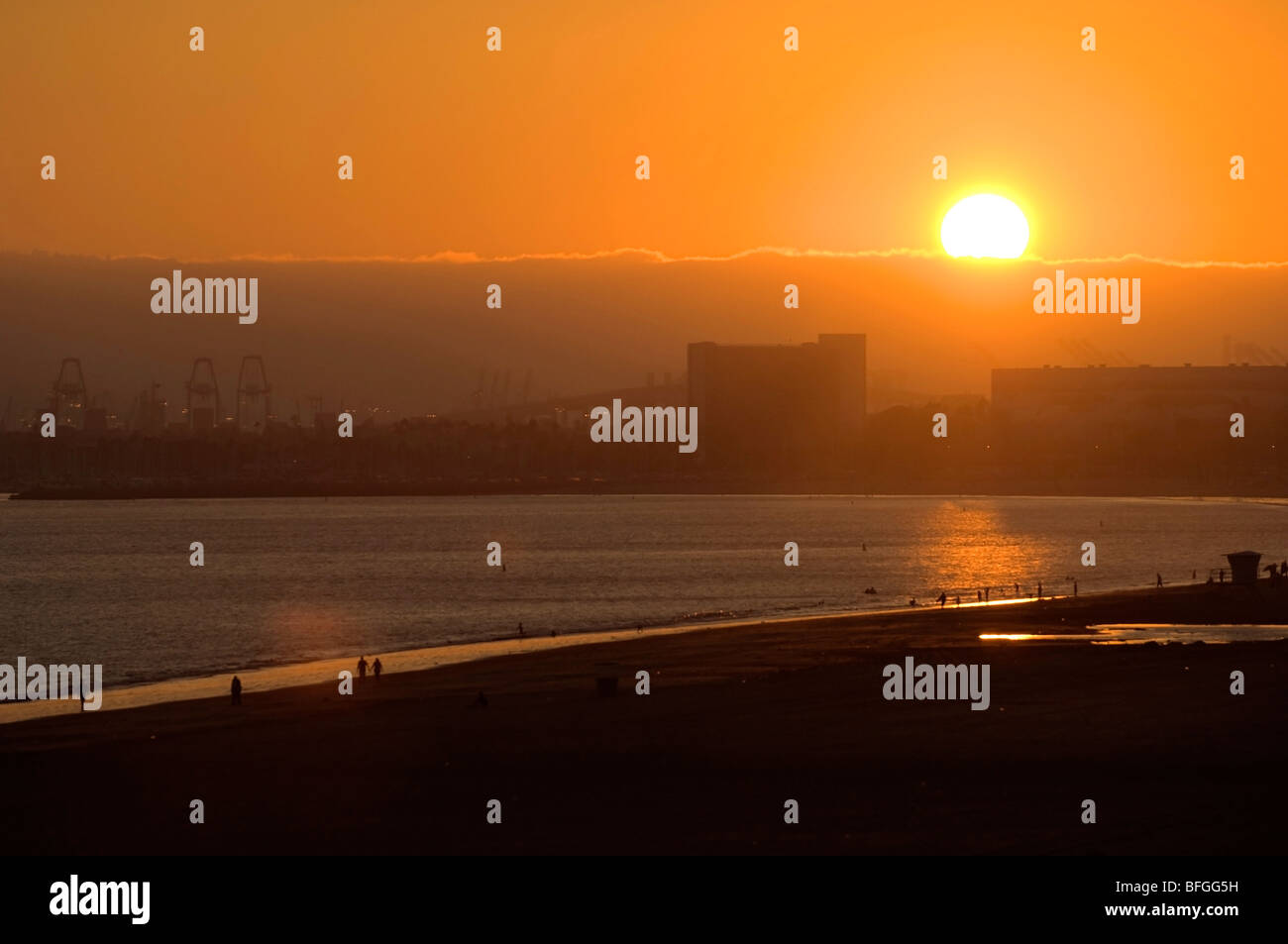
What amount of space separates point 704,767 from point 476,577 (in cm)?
7535

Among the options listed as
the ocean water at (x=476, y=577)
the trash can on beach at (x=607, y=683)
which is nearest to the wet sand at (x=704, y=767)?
the trash can on beach at (x=607, y=683)

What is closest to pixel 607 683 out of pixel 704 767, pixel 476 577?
pixel 704 767

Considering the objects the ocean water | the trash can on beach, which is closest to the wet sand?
the trash can on beach

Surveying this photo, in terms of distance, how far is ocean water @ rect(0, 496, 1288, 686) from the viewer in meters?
56.3

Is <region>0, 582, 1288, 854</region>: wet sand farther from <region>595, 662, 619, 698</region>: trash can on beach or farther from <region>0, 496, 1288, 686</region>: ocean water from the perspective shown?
<region>0, 496, 1288, 686</region>: ocean water

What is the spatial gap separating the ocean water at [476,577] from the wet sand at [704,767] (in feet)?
64.3

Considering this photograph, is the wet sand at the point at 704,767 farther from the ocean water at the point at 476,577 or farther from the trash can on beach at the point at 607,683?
the ocean water at the point at 476,577

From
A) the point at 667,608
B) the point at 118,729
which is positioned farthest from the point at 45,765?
the point at 667,608

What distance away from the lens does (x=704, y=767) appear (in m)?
18.4

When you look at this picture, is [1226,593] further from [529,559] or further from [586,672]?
[529,559]

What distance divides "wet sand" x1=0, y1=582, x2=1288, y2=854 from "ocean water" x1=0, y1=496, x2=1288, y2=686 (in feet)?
64.3

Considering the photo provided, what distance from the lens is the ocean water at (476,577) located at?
185 ft

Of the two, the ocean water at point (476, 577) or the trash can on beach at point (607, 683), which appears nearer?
the trash can on beach at point (607, 683)
